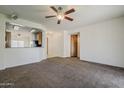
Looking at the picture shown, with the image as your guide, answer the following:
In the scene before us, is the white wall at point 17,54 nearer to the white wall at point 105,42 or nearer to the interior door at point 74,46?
the white wall at point 105,42

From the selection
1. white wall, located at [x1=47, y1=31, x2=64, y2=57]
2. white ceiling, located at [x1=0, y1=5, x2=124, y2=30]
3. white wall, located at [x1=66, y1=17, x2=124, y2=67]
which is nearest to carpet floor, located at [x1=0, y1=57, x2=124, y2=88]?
white wall, located at [x1=66, y1=17, x2=124, y2=67]

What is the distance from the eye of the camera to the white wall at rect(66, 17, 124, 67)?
395 centimetres

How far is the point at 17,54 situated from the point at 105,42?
461 cm

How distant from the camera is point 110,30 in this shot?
4.29 metres

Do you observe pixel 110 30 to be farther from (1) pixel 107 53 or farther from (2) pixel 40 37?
(2) pixel 40 37

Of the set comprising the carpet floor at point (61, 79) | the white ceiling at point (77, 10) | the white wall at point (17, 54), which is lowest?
the carpet floor at point (61, 79)

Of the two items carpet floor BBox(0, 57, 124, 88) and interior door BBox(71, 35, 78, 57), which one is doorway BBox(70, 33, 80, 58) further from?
carpet floor BBox(0, 57, 124, 88)

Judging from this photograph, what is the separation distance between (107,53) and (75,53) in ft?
12.0

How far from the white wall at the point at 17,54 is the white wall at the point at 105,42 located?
121 inches

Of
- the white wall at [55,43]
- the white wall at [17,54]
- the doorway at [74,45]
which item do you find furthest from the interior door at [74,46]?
the white wall at [17,54]

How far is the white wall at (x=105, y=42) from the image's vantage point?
3.95 m

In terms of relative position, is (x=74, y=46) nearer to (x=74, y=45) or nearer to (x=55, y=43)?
(x=74, y=45)

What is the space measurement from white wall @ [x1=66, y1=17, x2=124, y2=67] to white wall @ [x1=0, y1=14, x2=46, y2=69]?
3.07 meters
